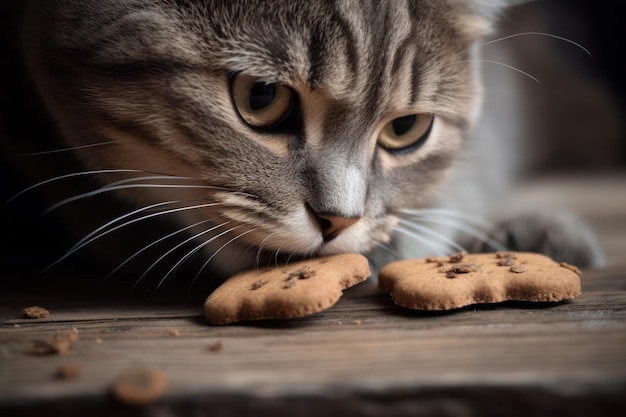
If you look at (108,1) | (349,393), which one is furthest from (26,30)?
(349,393)

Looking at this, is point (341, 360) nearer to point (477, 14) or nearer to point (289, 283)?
point (289, 283)

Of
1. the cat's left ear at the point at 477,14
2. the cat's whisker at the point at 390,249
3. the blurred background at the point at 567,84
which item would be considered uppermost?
the blurred background at the point at 567,84

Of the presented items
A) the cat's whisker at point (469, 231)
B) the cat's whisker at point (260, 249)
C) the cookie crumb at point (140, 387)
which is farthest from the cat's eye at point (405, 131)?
the cookie crumb at point (140, 387)

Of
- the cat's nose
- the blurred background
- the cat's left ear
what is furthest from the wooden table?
the blurred background

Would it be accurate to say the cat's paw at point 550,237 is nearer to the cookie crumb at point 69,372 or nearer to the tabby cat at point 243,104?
the tabby cat at point 243,104

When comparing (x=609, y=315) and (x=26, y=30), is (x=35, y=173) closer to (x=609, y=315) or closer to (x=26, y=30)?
(x=26, y=30)

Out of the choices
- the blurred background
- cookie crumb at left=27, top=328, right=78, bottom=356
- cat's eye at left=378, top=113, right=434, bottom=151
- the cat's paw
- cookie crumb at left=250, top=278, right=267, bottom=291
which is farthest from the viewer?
the blurred background

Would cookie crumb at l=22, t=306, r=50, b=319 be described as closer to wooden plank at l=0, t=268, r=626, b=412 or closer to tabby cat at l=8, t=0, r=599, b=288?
wooden plank at l=0, t=268, r=626, b=412

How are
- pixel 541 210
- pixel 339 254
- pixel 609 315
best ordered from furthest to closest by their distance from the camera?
pixel 541 210 → pixel 339 254 → pixel 609 315
